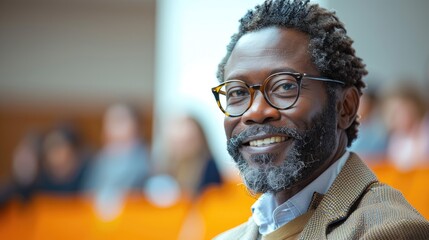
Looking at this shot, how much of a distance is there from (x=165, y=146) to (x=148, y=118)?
3.94 m

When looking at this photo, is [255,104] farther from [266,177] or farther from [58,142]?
[58,142]

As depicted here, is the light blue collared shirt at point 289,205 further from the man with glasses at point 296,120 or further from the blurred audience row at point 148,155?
the blurred audience row at point 148,155

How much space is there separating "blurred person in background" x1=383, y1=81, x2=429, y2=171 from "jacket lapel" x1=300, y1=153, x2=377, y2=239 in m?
2.18

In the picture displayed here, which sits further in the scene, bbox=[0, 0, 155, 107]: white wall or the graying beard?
bbox=[0, 0, 155, 107]: white wall

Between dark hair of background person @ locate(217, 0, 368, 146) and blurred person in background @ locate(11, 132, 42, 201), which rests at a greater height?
dark hair of background person @ locate(217, 0, 368, 146)

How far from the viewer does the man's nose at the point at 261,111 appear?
2.24m

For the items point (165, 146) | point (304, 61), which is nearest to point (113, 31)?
point (165, 146)

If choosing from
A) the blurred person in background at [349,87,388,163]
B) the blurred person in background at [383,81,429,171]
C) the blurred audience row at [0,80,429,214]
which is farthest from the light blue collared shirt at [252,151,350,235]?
the blurred person in background at [349,87,388,163]

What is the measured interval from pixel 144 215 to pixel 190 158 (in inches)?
19.2

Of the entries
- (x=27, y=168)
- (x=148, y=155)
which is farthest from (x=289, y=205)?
(x=27, y=168)

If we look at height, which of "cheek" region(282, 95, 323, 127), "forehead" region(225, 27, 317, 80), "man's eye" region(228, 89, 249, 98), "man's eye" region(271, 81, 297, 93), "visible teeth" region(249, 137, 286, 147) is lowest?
"visible teeth" region(249, 137, 286, 147)

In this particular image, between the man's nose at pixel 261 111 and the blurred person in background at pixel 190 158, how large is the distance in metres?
2.48

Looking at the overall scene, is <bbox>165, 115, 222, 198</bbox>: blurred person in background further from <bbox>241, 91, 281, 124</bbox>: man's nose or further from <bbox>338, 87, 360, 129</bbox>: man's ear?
<bbox>241, 91, 281, 124</bbox>: man's nose

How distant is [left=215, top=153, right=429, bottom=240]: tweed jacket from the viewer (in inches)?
76.9
